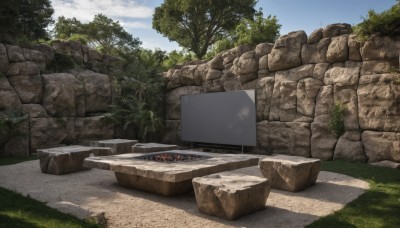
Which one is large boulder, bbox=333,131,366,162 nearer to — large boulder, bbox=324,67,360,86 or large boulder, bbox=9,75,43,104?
large boulder, bbox=324,67,360,86

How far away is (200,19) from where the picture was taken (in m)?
28.2

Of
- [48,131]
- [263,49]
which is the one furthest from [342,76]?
[48,131]

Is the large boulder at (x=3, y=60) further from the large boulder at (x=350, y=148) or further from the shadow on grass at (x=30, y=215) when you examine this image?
the large boulder at (x=350, y=148)

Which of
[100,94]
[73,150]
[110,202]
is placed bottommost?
[110,202]

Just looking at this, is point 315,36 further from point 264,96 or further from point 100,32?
point 100,32

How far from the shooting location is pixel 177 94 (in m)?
16.8

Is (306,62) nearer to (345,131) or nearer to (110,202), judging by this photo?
(345,131)

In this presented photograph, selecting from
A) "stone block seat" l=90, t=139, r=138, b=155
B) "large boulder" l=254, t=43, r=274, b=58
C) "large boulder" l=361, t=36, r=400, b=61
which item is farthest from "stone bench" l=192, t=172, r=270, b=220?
"large boulder" l=254, t=43, r=274, b=58

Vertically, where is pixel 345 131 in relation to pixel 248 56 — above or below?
below

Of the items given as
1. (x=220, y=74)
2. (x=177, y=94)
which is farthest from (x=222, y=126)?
(x=177, y=94)

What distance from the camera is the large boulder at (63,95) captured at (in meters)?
13.9

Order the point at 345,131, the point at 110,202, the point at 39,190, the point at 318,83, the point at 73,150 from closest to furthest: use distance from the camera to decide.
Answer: the point at 110,202
the point at 39,190
the point at 73,150
the point at 345,131
the point at 318,83

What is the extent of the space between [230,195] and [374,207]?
2738 mm

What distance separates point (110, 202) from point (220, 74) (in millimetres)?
9910
